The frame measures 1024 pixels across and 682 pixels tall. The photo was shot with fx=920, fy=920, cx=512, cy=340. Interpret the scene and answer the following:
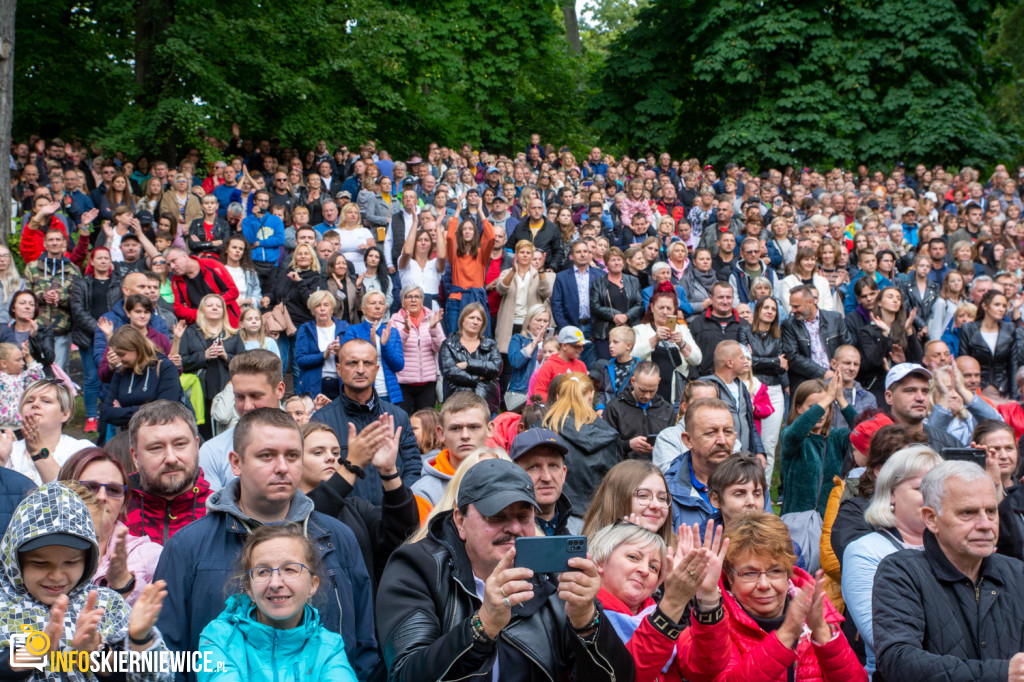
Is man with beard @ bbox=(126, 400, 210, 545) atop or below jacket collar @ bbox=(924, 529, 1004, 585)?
atop

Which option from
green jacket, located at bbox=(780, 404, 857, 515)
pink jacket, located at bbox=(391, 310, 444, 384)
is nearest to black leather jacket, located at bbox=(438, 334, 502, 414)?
pink jacket, located at bbox=(391, 310, 444, 384)

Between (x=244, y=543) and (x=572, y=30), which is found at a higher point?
(x=572, y=30)

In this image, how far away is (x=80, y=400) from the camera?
10.8 metres

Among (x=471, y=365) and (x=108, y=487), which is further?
(x=471, y=365)

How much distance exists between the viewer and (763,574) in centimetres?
362

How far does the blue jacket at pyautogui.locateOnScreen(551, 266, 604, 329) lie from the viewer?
1036cm

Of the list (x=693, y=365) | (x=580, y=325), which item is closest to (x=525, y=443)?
(x=693, y=365)

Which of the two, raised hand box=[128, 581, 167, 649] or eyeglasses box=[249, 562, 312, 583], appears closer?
raised hand box=[128, 581, 167, 649]

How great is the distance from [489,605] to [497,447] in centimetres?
210

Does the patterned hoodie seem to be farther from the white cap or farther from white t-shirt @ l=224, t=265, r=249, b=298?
white t-shirt @ l=224, t=265, r=249, b=298

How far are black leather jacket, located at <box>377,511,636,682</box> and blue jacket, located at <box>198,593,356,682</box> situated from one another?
0.21 m

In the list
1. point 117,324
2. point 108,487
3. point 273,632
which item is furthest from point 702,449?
point 117,324

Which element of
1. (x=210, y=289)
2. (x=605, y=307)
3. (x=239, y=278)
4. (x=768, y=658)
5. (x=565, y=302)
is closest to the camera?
(x=768, y=658)

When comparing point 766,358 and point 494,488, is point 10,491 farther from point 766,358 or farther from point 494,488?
point 766,358
